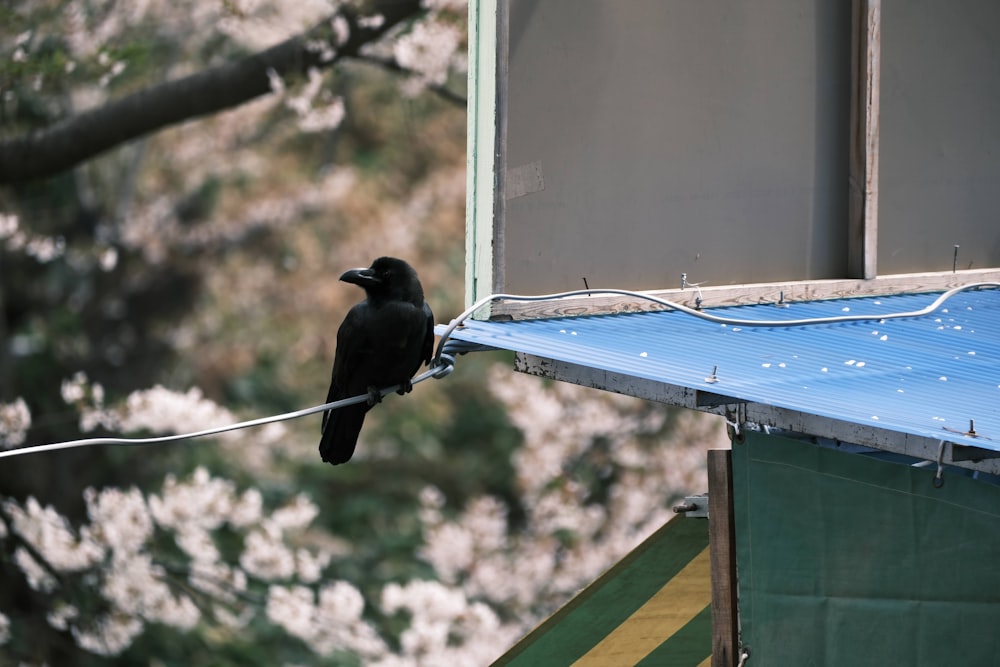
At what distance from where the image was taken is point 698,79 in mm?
3842

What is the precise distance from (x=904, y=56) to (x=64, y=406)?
199 inches

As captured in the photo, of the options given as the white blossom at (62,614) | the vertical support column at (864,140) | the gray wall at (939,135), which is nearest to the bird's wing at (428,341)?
the vertical support column at (864,140)

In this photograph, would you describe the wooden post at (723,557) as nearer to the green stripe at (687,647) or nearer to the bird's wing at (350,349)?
the green stripe at (687,647)

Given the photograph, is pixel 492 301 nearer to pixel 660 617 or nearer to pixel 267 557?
pixel 660 617

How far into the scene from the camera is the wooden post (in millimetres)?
2801

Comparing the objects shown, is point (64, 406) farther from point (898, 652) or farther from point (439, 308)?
point (898, 652)

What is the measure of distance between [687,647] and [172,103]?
9.12ft

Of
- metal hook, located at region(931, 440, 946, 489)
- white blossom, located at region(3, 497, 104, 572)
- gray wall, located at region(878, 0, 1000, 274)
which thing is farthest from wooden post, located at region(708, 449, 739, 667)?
white blossom, located at region(3, 497, 104, 572)

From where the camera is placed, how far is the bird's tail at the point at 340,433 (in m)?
3.31

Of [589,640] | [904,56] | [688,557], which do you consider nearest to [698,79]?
[904,56]

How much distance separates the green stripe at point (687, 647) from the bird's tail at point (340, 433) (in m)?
1.00

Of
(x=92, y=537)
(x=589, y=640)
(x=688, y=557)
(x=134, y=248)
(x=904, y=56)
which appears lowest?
(x=92, y=537)

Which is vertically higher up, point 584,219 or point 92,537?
point 584,219

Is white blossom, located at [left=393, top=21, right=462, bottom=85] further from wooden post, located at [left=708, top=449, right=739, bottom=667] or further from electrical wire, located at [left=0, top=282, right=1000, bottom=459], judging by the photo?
wooden post, located at [left=708, top=449, right=739, bottom=667]
